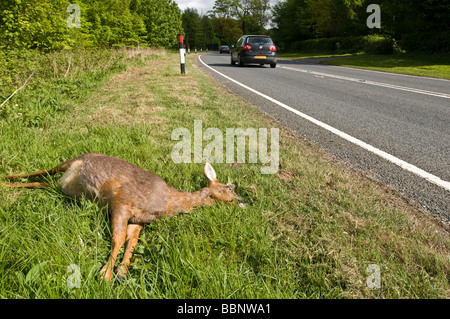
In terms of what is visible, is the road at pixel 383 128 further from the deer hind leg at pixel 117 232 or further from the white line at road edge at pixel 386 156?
the deer hind leg at pixel 117 232

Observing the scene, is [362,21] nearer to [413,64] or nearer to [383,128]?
[413,64]

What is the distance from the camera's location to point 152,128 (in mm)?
3887

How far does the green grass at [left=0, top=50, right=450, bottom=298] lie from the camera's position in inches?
54.1

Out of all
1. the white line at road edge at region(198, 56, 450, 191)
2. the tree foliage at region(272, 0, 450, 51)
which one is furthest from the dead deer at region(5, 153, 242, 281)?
the tree foliage at region(272, 0, 450, 51)

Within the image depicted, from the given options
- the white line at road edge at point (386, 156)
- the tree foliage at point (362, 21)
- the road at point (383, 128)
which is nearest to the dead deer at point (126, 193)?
the road at point (383, 128)

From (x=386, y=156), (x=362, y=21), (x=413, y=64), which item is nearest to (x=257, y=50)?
(x=413, y=64)

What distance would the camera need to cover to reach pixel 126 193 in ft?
6.40

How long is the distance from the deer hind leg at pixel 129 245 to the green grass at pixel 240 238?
43 mm

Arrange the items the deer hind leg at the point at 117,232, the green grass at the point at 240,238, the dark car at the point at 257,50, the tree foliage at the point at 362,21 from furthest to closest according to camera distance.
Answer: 1. the tree foliage at the point at 362,21
2. the dark car at the point at 257,50
3. the deer hind leg at the point at 117,232
4. the green grass at the point at 240,238

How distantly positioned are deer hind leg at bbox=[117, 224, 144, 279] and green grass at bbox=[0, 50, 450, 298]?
0.04 m

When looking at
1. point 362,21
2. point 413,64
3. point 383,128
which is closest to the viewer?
point 383,128

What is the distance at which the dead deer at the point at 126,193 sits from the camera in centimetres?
185

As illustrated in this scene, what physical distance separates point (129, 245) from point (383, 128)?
3913 millimetres

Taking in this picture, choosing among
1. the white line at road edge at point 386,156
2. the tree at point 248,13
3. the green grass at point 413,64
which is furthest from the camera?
the tree at point 248,13
